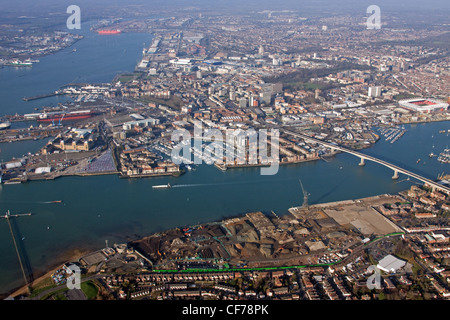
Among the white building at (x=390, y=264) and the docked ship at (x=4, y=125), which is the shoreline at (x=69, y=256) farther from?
the docked ship at (x=4, y=125)

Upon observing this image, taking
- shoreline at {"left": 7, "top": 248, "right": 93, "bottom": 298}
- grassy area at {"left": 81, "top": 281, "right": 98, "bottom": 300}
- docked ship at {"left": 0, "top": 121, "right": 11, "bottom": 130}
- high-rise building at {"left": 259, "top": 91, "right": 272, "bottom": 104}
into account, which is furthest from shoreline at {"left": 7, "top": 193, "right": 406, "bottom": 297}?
high-rise building at {"left": 259, "top": 91, "right": 272, "bottom": 104}

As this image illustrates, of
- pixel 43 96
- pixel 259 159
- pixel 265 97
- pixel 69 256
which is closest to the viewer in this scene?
pixel 69 256

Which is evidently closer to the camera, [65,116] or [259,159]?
[259,159]

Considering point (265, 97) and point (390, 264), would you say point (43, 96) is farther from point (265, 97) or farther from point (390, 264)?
point (390, 264)

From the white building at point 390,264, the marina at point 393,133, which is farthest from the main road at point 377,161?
the white building at point 390,264

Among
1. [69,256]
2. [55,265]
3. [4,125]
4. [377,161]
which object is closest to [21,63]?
[4,125]

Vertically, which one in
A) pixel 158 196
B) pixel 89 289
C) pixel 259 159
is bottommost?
pixel 89 289

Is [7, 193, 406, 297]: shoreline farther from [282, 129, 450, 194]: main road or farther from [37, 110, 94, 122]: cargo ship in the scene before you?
[37, 110, 94, 122]: cargo ship

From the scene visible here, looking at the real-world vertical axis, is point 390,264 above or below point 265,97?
below
